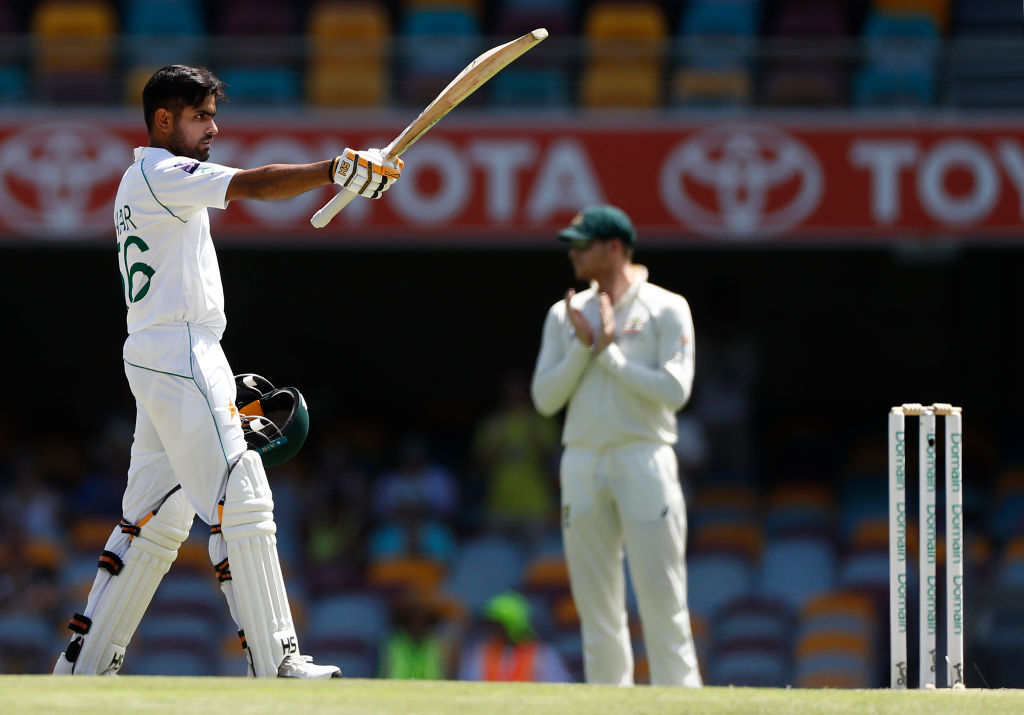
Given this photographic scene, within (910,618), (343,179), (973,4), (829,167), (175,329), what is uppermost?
(973,4)

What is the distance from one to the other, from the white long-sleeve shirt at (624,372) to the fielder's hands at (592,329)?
2cm

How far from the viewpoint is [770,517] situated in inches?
376

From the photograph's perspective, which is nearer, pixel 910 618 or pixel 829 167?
pixel 910 618

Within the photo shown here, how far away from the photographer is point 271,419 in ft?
14.2

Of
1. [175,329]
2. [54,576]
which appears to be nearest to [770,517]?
[54,576]

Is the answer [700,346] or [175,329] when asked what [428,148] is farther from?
[175,329]

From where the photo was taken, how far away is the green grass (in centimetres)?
325

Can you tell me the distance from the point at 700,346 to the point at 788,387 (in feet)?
6.47

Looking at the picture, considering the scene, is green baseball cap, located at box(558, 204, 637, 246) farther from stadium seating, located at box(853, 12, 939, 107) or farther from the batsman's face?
stadium seating, located at box(853, 12, 939, 107)

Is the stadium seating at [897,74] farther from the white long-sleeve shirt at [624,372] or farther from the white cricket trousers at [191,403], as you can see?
the white cricket trousers at [191,403]

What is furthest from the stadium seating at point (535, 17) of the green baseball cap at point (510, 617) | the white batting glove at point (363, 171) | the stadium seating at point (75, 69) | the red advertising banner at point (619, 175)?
the white batting glove at point (363, 171)

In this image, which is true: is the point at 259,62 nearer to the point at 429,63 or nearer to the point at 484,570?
the point at 429,63

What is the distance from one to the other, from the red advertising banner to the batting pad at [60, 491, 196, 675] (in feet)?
16.2

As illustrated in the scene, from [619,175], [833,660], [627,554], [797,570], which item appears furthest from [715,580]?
[627,554]
